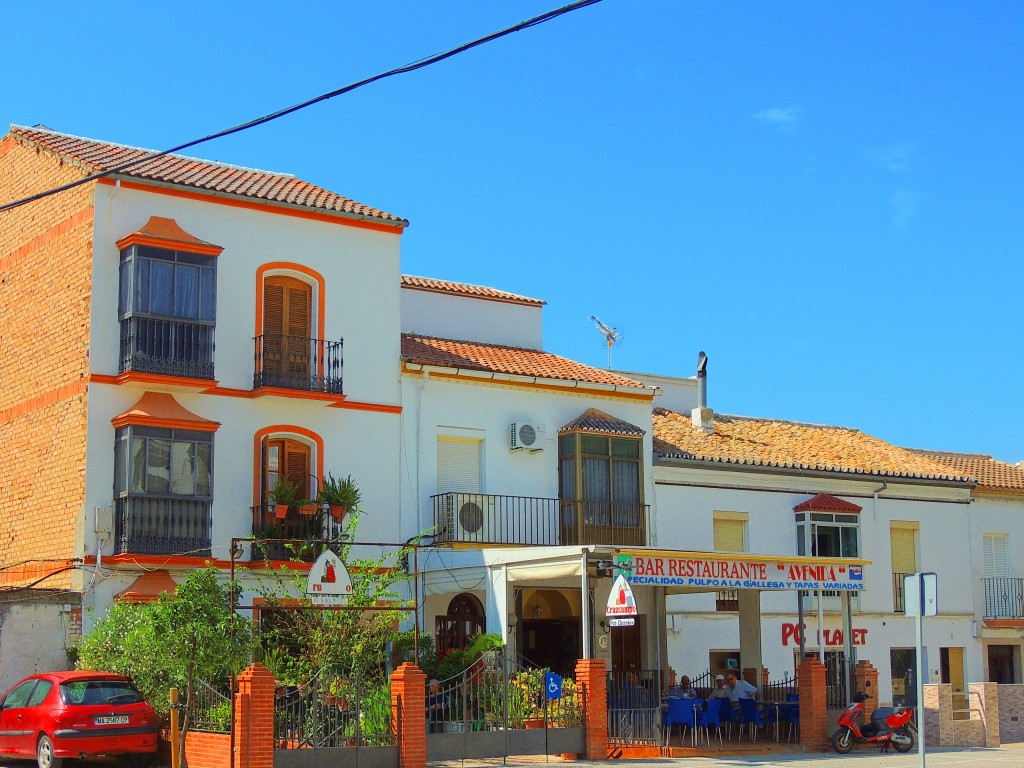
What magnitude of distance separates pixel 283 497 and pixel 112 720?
634 cm

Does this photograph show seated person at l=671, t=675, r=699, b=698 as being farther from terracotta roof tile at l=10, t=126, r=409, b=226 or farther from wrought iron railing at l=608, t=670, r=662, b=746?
terracotta roof tile at l=10, t=126, r=409, b=226

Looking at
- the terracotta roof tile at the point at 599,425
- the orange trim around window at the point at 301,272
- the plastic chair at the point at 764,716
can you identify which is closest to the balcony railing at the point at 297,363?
the orange trim around window at the point at 301,272

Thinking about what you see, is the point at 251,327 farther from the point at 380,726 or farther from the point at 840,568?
the point at 840,568

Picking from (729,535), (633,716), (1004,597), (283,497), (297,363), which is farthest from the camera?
(1004,597)

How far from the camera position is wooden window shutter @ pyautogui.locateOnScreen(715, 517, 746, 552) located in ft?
100.0

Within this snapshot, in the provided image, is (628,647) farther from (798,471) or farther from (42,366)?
(42,366)

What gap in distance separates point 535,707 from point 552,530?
6.78 m

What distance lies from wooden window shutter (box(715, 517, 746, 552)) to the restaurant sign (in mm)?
5398

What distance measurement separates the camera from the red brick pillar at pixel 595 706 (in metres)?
21.4

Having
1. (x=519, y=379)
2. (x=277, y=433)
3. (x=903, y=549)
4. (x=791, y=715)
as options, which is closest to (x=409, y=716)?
(x=277, y=433)

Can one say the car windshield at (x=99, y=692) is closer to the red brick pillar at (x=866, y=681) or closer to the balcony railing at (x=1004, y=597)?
the red brick pillar at (x=866, y=681)

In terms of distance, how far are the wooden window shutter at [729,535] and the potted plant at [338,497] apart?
9089 mm

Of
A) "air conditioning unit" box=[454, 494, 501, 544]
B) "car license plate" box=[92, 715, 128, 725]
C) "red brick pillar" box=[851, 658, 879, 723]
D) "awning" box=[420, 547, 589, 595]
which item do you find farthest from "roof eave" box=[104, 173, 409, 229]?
"red brick pillar" box=[851, 658, 879, 723]

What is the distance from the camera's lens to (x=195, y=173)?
1028 inches
